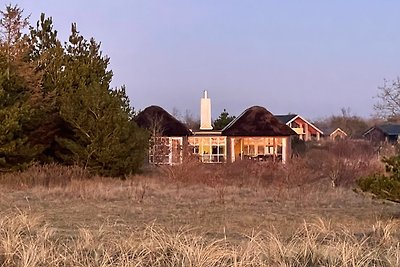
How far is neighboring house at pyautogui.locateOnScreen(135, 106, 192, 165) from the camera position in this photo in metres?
31.1

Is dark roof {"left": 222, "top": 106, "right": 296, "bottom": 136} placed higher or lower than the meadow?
higher

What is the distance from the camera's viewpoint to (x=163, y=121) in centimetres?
4003

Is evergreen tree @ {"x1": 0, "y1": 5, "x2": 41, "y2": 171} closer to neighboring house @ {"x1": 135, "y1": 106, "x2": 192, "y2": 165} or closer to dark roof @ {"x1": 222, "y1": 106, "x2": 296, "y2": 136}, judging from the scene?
neighboring house @ {"x1": 135, "y1": 106, "x2": 192, "y2": 165}

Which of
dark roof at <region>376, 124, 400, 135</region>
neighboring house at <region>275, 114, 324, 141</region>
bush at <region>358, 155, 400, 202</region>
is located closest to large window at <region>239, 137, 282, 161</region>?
neighboring house at <region>275, 114, 324, 141</region>

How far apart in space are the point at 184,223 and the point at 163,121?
27.3 m

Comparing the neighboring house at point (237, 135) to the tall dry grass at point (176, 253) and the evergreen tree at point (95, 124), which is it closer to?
the evergreen tree at point (95, 124)

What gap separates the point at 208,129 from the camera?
4488 centimetres

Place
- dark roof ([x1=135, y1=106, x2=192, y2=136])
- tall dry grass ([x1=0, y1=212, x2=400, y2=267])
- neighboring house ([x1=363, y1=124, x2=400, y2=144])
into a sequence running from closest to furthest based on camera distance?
tall dry grass ([x1=0, y1=212, x2=400, y2=267]) < dark roof ([x1=135, y1=106, x2=192, y2=136]) < neighboring house ([x1=363, y1=124, x2=400, y2=144])

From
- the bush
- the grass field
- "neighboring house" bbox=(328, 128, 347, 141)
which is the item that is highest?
"neighboring house" bbox=(328, 128, 347, 141)

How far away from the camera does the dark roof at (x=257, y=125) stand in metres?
40.8

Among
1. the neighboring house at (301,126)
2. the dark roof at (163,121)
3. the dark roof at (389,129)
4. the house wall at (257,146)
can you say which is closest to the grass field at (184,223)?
the dark roof at (163,121)

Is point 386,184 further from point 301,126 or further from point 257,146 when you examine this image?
point 301,126

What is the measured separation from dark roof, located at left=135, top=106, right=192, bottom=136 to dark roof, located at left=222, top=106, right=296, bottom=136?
10.4 feet

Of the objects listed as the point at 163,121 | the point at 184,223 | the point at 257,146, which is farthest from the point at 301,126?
the point at 184,223
